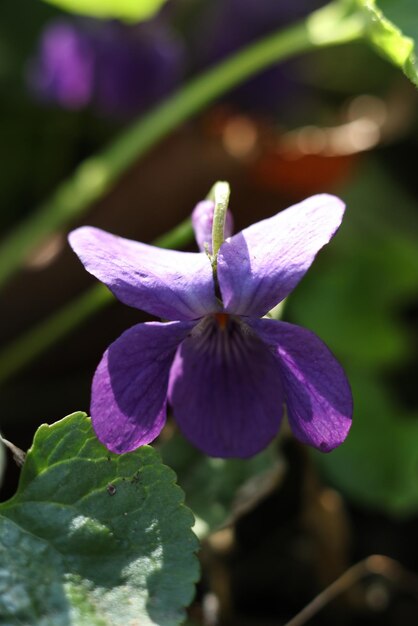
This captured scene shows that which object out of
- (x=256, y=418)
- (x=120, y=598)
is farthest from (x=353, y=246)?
(x=120, y=598)

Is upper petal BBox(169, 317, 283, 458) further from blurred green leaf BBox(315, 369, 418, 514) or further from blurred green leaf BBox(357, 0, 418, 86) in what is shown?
blurred green leaf BBox(315, 369, 418, 514)

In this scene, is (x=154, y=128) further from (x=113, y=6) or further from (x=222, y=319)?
(x=222, y=319)

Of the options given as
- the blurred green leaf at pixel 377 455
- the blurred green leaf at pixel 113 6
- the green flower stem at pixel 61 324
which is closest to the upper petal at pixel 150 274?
the green flower stem at pixel 61 324

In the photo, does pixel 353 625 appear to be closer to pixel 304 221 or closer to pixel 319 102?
pixel 304 221

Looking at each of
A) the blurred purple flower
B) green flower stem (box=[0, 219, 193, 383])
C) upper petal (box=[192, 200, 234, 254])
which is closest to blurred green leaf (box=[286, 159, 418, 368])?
green flower stem (box=[0, 219, 193, 383])

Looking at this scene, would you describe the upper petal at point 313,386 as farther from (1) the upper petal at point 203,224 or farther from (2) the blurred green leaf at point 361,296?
(2) the blurred green leaf at point 361,296

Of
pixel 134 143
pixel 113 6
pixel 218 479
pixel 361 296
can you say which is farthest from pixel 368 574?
pixel 113 6
